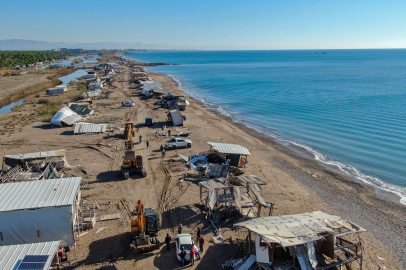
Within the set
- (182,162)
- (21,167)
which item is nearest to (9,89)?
(21,167)

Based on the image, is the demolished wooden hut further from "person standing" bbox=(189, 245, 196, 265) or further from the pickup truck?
the pickup truck

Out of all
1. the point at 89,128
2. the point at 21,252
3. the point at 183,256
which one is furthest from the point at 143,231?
the point at 89,128

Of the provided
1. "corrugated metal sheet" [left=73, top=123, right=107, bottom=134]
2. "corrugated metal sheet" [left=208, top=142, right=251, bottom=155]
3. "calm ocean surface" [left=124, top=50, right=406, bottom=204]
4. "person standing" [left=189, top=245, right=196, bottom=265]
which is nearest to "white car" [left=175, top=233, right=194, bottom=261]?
"person standing" [left=189, top=245, right=196, bottom=265]

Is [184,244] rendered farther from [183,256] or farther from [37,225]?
[37,225]

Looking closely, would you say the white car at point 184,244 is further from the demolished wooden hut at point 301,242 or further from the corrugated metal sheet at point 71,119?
the corrugated metal sheet at point 71,119

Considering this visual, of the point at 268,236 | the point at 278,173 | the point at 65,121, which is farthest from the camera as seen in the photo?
the point at 65,121

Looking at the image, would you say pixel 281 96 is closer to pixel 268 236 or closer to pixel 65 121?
pixel 65 121
